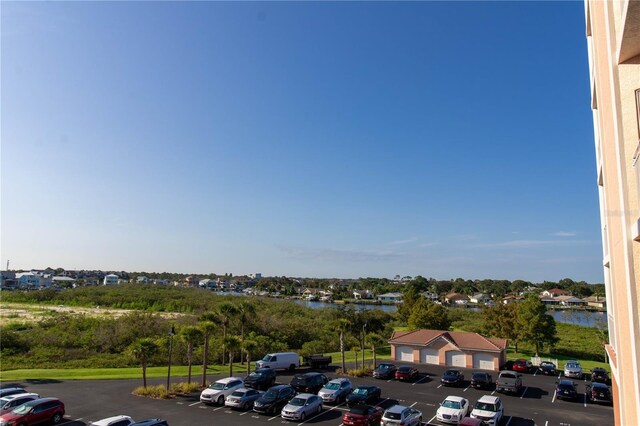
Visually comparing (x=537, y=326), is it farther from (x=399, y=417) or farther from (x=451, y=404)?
(x=399, y=417)

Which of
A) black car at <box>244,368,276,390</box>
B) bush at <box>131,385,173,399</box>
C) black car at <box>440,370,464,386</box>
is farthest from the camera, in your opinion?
black car at <box>440,370,464,386</box>

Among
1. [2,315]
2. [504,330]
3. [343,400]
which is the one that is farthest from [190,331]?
[2,315]

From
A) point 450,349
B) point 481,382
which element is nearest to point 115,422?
point 481,382

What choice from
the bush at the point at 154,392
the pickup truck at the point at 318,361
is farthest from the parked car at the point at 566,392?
the bush at the point at 154,392

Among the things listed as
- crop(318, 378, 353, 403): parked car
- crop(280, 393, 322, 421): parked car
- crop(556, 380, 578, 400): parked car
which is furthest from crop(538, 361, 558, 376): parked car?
crop(280, 393, 322, 421): parked car

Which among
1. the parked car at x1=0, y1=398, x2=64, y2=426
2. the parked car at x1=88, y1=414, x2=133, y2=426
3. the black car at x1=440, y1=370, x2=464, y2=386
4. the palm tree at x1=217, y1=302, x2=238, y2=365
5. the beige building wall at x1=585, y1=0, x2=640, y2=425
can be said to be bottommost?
the black car at x1=440, y1=370, x2=464, y2=386

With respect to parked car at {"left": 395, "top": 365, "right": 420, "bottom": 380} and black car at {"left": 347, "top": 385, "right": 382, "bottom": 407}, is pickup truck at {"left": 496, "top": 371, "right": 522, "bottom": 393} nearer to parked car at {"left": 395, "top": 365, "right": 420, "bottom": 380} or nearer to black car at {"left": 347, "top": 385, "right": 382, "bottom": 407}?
parked car at {"left": 395, "top": 365, "right": 420, "bottom": 380}

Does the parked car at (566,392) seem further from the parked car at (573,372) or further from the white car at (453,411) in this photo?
the parked car at (573,372)
